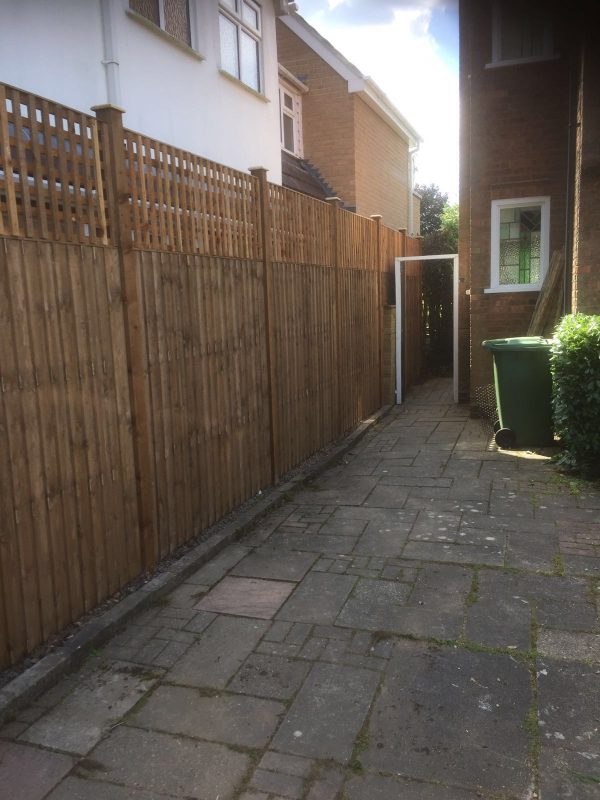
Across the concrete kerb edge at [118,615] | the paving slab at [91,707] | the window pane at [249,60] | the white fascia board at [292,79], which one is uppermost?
the white fascia board at [292,79]

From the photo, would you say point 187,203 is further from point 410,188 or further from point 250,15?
point 410,188

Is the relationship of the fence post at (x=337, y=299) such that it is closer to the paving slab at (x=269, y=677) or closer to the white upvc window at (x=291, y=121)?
the paving slab at (x=269, y=677)

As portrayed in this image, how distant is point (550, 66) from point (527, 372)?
14.1 feet

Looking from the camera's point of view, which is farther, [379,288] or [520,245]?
[379,288]

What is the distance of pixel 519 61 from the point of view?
8250mm

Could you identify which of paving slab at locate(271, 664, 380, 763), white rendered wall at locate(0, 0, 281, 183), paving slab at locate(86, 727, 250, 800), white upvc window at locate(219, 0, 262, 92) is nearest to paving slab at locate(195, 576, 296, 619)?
paving slab at locate(271, 664, 380, 763)

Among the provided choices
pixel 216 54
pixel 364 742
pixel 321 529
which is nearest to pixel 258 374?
pixel 321 529

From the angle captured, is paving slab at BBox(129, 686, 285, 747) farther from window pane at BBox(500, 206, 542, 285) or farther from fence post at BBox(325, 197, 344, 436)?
window pane at BBox(500, 206, 542, 285)

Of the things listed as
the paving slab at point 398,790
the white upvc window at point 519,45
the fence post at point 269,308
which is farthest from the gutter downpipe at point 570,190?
the paving slab at point 398,790

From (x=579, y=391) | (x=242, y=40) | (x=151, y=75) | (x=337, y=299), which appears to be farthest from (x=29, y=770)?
(x=242, y=40)

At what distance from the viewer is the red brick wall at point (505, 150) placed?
8281 mm

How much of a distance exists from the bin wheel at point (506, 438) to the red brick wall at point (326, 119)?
27.9 feet

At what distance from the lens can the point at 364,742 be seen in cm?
240

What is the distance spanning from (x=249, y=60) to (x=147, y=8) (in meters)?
2.78
